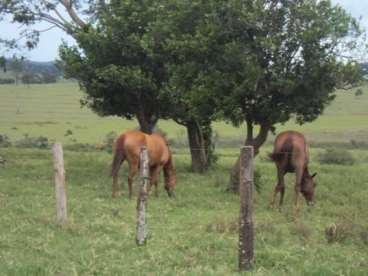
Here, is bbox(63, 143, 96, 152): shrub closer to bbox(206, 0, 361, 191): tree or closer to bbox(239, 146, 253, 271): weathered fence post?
bbox(206, 0, 361, 191): tree

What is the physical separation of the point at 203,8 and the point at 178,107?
634cm

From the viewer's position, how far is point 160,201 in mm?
17875

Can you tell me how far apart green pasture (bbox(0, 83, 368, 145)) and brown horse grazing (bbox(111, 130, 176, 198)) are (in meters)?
23.1

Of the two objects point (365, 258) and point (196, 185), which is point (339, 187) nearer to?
point (196, 185)

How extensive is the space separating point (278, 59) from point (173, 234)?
8.55 meters

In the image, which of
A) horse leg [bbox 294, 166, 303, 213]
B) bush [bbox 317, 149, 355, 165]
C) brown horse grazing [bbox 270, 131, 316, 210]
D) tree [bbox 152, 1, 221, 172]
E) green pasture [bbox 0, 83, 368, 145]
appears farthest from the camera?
green pasture [bbox 0, 83, 368, 145]

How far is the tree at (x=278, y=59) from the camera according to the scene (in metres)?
18.9

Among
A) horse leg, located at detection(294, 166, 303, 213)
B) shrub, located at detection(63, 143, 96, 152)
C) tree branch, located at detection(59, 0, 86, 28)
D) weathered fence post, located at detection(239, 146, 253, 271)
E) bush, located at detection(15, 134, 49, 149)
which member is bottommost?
shrub, located at detection(63, 143, 96, 152)

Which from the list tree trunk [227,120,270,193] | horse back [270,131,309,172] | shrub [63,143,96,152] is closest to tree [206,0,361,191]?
tree trunk [227,120,270,193]

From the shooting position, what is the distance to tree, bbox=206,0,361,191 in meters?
18.9

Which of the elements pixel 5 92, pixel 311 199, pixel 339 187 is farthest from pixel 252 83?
pixel 5 92

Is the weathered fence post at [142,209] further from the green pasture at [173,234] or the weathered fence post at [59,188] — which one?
the weathered fence post at [59,188]

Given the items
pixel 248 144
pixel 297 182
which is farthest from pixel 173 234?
pixel 248 144

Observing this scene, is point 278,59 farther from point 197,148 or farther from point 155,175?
point 197,148
